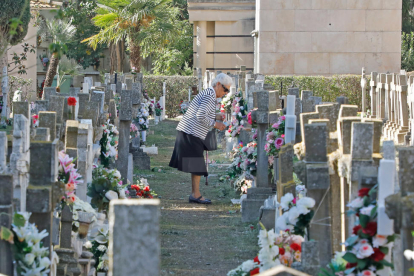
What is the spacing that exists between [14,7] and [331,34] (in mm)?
10139

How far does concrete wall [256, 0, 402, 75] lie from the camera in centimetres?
2214

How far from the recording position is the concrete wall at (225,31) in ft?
102

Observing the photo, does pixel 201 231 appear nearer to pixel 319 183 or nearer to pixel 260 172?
pixel 260 172

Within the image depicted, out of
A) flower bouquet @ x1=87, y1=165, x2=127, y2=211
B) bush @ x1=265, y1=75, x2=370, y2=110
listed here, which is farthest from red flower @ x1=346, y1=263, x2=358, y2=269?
bush @ x1=265, y1=75, x2=370, y2=110

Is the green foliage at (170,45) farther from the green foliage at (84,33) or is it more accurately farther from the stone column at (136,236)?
the stone column at (136,236)

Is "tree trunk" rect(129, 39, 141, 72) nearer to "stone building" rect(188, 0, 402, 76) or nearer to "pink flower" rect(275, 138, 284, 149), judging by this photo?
"stone building" rect(188, 0, 402, 76)

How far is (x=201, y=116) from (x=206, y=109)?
0.12 metres

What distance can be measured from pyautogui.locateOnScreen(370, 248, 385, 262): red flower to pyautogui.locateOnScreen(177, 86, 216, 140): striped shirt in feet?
19.8

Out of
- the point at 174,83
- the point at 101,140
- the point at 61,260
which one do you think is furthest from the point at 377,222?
the point at 174,83

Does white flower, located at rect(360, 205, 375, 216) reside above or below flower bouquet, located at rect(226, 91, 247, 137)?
below

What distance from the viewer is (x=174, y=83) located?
30.0 m

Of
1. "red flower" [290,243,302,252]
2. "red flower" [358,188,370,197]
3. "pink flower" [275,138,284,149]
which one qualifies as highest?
"pink flower" [275,138,284,149]

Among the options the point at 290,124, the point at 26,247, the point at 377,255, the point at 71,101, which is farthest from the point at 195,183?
the point at 377,255

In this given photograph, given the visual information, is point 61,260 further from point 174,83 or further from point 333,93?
point 174,83
